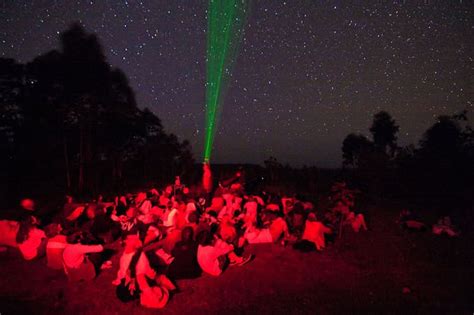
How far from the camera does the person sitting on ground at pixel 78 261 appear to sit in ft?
31.1

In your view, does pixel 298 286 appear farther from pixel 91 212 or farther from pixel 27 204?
pixel 27 204

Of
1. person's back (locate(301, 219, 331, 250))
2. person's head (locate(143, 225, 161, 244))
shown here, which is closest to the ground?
person's back (locate(301, 219, 331, 250))

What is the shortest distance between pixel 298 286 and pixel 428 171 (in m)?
17.0

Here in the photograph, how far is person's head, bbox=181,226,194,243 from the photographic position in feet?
32.4

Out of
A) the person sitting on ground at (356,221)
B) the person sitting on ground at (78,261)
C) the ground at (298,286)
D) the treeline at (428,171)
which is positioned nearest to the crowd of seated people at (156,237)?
the person sitting on ground at (78,261)

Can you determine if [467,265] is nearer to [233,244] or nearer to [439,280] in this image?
[439,280]

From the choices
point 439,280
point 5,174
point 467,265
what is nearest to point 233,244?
point 439,280

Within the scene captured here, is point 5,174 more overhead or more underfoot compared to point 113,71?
more underfoot

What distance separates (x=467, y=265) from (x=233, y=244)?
7087mm

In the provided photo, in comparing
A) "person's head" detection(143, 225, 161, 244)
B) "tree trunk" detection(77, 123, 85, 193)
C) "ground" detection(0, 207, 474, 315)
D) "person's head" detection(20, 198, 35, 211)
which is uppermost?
"tree trunk" detection(77, 123, 85, 193)

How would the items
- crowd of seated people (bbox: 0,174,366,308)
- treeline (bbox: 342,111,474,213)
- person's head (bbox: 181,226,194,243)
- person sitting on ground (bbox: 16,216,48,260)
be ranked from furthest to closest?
1. treeline (bbox: 342,111,474,213)
2. person sitting on ground (bbox: 16,216,48,260)
3. person's head (bbox: 181,226,194,243)
4. crowd of seated people (bbox: 0,174,366,308)

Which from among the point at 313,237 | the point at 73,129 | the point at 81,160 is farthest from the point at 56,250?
the point at 73,129

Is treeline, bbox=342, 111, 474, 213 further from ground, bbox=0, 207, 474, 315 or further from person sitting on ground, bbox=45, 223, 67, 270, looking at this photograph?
person sitting on ground, bbox=45, 223, 67, 270

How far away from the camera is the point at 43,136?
87.2 feet
